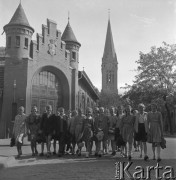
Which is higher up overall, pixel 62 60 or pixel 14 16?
pixel 14 16

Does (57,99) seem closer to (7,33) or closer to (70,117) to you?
(7,33)

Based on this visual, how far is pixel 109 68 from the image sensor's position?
10362 cm

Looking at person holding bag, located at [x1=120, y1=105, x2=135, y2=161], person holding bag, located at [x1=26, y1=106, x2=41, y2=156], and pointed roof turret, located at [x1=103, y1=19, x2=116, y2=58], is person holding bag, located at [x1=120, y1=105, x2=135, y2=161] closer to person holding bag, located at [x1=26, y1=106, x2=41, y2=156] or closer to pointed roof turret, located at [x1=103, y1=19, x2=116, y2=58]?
person holding bag, located at [x1=26, y1=106, x2=41, y2=156]

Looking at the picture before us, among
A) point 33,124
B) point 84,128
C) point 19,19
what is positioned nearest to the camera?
point 84,128

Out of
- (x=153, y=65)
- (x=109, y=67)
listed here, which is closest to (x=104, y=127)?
(x=153, y=65)

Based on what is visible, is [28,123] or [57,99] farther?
[57,99]

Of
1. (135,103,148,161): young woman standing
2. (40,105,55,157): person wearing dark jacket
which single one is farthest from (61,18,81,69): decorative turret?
(135,103,148,161): young woman standing

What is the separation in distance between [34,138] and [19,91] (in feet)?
55.3

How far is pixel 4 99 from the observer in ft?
90.4

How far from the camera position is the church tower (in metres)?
101

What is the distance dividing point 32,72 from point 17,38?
11.5 ft

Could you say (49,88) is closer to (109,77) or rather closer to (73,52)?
(73,52)

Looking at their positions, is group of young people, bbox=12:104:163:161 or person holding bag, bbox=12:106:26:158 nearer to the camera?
group of young people, bbox=12:104:163:161

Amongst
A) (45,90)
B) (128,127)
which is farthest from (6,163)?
(45,90)
